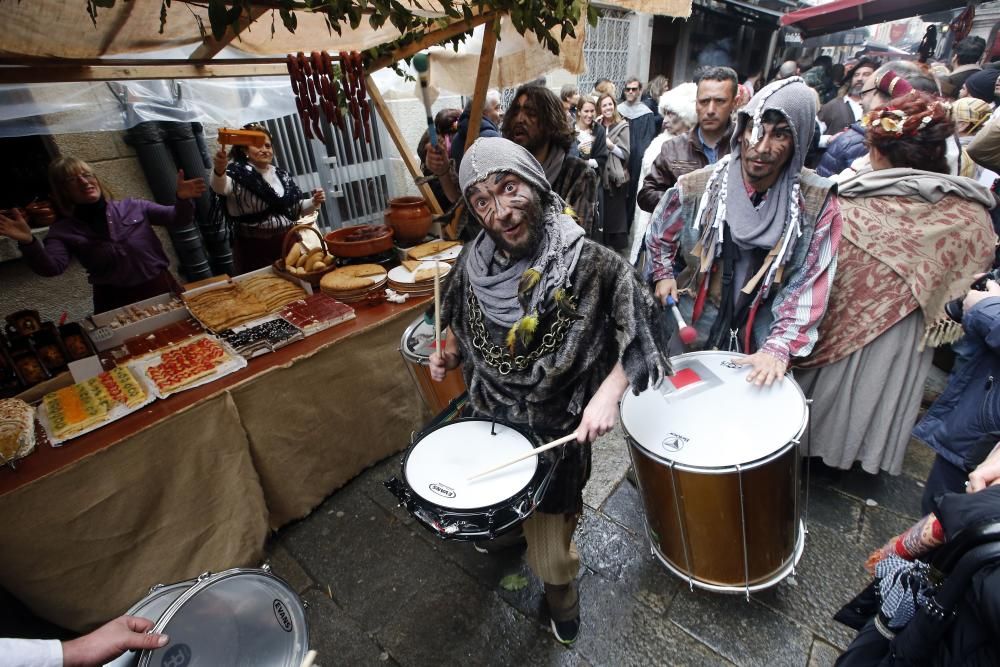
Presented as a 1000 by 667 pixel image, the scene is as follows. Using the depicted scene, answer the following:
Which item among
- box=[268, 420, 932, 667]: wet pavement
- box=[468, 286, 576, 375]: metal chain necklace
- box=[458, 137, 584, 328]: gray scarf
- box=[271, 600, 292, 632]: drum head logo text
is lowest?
box=[268, 420, 932, 667]: wet pavement

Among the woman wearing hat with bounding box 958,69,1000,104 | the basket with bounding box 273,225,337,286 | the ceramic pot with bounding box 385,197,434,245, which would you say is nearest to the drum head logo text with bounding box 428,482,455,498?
the basket with bounding box 273,225,337,286

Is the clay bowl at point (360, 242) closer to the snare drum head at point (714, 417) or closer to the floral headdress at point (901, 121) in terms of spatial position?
the snare drum head at point (714, 417)

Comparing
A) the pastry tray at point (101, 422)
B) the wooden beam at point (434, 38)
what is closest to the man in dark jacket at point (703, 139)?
the wooden beam at point (434, 38)

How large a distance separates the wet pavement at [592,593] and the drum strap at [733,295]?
1.19 metres

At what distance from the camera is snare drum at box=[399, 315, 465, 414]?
2545 millimetres

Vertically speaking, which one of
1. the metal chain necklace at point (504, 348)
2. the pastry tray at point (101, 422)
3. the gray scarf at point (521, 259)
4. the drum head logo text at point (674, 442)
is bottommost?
the pastry tray at point (101, 422)

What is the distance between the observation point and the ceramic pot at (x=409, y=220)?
3.83 meters

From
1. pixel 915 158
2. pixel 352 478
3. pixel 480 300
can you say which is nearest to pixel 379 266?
pixel 352 478

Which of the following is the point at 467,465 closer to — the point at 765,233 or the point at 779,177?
the point at 765,233

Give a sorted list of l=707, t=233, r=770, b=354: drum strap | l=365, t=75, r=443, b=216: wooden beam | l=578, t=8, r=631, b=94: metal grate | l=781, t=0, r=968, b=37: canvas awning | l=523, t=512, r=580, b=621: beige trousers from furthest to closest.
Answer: l=781, t=0, r=968, b=37: canvas awning → l=578, t=8, r=631, b=94: metal grate → l=365, t=75, r=443, b=216: wooden beam → l=707, t=233, r=770, b=354: drum strap → l=523, t=512, r=580, b=621: beige trousers

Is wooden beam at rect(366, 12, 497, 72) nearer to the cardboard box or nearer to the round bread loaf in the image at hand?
the round bread loaf

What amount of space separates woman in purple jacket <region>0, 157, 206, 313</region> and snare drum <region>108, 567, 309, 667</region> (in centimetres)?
263

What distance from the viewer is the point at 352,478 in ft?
10.6

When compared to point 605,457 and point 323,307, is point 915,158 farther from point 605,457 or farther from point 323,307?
point 323,307
